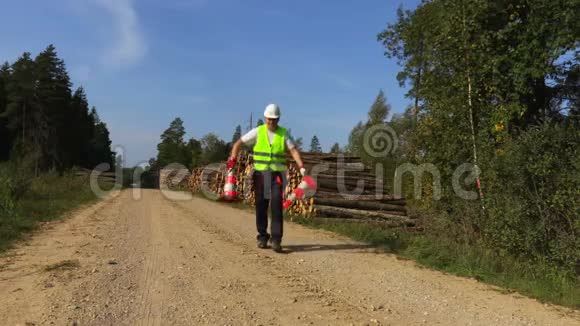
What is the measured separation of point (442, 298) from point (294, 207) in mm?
8617

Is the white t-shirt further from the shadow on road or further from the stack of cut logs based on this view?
the stack of cut logs

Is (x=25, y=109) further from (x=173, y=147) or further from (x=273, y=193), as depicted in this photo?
(x=273, y=193)

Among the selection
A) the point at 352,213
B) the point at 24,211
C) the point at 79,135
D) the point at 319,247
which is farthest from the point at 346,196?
the point at 79,135

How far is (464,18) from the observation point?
10117mm

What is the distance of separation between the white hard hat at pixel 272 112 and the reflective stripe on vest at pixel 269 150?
0.64ft

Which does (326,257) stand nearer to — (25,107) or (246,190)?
(246,190)

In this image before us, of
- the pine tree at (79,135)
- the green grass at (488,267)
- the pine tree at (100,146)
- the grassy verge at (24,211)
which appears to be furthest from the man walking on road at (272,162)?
the pine tree at (100,146)

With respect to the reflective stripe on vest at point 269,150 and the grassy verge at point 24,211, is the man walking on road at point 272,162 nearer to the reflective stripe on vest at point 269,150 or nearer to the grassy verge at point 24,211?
the reflective stripe on vest at point 269,150

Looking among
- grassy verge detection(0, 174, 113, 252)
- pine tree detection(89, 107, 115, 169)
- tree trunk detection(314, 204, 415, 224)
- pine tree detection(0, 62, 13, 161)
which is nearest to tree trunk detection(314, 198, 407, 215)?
tree trunk detection(314, 204, 415, 224)

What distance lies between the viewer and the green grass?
548 cm

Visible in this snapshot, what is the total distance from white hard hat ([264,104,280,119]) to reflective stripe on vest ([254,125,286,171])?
0.19m

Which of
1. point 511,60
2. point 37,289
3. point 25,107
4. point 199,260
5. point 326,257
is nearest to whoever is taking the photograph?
point 37,289

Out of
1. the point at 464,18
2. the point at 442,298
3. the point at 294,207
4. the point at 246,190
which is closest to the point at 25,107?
the point at 246,190

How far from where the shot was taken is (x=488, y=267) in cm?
653
